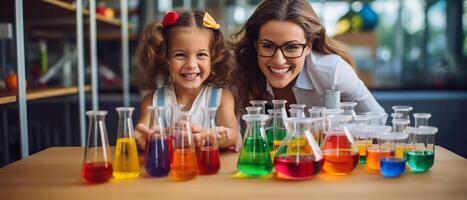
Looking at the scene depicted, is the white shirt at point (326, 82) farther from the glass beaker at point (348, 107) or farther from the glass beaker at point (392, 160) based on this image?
the glass beaker at point (392, 160)

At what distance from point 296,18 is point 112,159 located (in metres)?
0.79

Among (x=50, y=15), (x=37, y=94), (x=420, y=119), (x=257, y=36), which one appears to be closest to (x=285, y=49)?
(x=257, y=36)

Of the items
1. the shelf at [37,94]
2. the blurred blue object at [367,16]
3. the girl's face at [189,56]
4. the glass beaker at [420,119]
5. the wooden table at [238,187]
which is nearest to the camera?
the wooden table at [238,187]

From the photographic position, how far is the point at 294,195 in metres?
0.99

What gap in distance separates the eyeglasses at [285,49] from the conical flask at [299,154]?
0.50 m

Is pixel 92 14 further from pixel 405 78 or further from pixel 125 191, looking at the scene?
pixel 405 78

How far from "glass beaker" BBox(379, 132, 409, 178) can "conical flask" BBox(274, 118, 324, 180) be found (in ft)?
0.52

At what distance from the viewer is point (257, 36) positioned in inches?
66.1

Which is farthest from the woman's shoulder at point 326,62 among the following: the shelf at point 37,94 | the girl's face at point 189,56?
the shelf at point 37,94

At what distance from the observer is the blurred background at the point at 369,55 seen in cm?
404

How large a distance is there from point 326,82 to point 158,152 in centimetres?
81

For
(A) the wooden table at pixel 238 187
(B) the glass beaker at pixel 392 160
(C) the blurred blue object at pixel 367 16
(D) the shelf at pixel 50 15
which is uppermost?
(C) the blurred blue object at pixel 367 16

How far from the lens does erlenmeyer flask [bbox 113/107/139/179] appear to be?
3.66 feet

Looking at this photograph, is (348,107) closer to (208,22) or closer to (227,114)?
(227,114)
